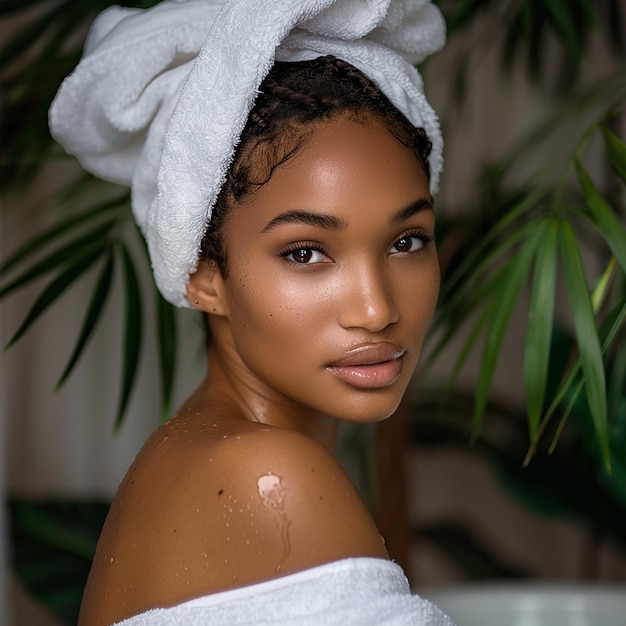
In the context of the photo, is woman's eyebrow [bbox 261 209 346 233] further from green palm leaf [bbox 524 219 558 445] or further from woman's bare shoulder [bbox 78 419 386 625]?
green palm leaf [bbox 524 219 558 445]

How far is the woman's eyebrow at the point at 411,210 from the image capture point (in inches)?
33.6

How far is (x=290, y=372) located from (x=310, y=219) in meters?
0.14

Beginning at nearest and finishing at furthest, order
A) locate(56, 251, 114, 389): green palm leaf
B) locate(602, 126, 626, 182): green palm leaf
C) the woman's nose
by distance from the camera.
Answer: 1. the woman's nose
2. locate(602, 126, 626, 182): green palm leaf
3. locate(56, 251, 114, 389): green palm leaf

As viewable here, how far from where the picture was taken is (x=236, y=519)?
74 centimetres

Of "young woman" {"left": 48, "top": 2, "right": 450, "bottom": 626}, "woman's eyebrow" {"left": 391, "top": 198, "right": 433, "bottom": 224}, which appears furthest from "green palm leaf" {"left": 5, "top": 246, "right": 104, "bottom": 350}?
"woman's eyebrow" {"left": 391, "top": 198, "right": 433, "bottom": 224}

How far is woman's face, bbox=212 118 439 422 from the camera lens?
828 millimetres

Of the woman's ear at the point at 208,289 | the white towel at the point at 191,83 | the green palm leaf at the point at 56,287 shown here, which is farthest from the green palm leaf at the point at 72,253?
the woman's ear at the point at 208,289

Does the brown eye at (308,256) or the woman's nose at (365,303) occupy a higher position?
the brown eye at (308,256)

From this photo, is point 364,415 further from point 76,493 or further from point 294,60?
point 76,493

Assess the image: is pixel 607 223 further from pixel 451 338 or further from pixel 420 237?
pixel 451 338

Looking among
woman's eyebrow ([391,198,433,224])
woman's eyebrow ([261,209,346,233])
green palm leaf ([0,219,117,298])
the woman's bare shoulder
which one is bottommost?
green palm leaf ([0,219,117,298])

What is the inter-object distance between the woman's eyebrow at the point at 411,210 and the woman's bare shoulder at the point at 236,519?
213 millimetres

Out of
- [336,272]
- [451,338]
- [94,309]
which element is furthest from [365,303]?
[451,338]

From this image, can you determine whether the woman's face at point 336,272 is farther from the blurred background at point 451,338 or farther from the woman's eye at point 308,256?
the blurred background at point 451,338
